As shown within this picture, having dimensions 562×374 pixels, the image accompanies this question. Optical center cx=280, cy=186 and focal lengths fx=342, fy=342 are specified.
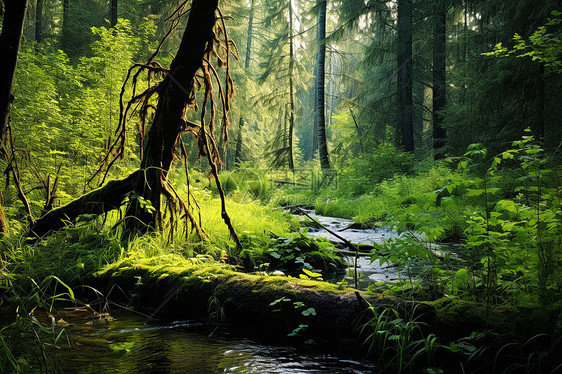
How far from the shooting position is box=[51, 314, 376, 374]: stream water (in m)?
2.22

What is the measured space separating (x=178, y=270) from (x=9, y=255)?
76.4 inches

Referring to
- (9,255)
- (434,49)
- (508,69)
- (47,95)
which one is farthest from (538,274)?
(434,49)

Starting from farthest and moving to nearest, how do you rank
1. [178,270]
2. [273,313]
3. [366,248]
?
[366,248] → [178,270] → [273,313]

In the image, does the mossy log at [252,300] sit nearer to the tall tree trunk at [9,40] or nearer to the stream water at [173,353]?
the stream water at [173,353]

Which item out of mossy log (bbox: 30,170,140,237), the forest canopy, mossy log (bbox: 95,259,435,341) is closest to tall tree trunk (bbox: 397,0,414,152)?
the forest canopy

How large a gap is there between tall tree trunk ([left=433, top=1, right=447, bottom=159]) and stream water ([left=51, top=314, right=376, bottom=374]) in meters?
→ 12.6

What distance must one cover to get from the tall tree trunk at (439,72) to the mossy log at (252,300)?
1214 centimetres

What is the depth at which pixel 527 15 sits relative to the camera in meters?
8.32

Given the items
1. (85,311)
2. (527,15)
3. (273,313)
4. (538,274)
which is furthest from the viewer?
(527,15)

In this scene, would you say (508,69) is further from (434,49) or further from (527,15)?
(434,49)

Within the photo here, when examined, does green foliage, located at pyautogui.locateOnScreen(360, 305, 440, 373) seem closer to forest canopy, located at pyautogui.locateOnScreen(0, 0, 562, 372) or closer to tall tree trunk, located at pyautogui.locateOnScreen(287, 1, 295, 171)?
forest canopy, located at pyautogui.locateOnScreen(0, 0, 562, 372)

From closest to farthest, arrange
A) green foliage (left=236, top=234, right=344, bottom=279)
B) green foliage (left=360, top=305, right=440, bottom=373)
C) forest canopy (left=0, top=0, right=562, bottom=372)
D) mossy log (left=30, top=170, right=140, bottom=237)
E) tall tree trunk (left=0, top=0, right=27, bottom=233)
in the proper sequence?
1. green foliage (left=360, top=305, right=440, bottom=373)
2. forest canopy (left=0, top=0, right=562, bottom=372)
3. tall tree trunk (left=0, top=0, right=27, bottom=233)
4. mossy log (left=30, top=170, right=140, bottom=237)
5. green foliage (left=236, top=234, right=344, bottom=279)

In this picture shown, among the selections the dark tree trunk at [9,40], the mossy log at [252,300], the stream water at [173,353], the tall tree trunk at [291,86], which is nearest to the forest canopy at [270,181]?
the dark tree trunk at [9,40]

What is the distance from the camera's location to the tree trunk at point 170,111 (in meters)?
4.08
